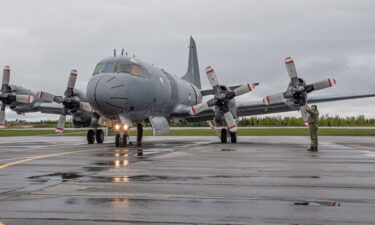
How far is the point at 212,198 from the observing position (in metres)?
5.87

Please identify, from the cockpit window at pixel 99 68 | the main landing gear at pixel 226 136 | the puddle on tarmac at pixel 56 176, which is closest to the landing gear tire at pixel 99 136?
the cockpit window at pixel 99 68

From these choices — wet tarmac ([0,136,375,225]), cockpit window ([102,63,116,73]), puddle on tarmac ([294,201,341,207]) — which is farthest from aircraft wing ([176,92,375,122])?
puddle on tarmac ([294,201,341,207])

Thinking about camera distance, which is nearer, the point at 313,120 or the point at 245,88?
the point at 313,120

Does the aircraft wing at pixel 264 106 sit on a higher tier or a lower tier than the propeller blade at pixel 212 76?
lower

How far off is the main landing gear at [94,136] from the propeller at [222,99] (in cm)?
626

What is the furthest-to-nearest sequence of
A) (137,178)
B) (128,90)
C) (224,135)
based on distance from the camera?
(224,135) → (128,90) → (137,178)

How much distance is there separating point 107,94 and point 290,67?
11.3 meters

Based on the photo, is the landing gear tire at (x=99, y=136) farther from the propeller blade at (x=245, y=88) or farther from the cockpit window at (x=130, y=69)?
the propeller blade at (x=245, y=88)

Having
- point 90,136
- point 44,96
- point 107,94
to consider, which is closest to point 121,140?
point 107,94

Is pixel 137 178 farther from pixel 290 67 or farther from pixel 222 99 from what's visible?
pixel 290 67

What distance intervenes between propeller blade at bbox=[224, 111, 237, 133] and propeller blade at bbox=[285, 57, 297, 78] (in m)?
4.34

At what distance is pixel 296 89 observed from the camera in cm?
2236

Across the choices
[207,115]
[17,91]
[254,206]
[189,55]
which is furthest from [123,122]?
[189,55]

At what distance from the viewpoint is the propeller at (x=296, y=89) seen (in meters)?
22.1
